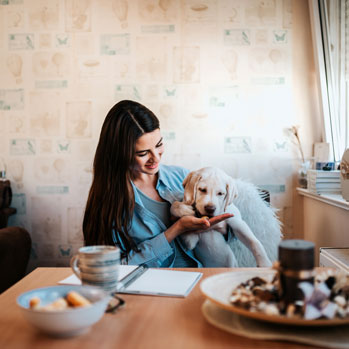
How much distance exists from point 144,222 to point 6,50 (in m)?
1.95

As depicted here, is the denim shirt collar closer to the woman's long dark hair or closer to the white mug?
the woman's long dark hair

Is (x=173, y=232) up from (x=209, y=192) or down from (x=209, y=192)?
down

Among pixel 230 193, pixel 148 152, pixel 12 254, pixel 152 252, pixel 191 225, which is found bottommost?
pixel 12 254

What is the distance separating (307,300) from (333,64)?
2.12 metres

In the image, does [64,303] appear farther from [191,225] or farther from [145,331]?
[191,225]

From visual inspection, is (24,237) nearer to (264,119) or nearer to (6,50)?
(6,50)

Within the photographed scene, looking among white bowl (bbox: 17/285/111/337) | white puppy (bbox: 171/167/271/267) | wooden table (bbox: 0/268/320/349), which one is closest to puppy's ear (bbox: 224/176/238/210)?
white puppy (bbox: 171/167/271/267)

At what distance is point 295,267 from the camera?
729 millimetres

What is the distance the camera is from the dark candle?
0.72 m

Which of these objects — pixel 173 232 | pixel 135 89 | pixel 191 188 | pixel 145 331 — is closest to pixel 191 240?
pixel 173 232

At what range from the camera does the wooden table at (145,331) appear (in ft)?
2.34

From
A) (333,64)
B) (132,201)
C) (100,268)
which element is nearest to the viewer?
(100,268)

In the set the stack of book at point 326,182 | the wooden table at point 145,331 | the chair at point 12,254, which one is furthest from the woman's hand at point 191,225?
the chair at point 12,254

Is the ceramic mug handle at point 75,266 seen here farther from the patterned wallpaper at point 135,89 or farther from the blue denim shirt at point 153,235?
the patterned wallpaper at point 135,89
